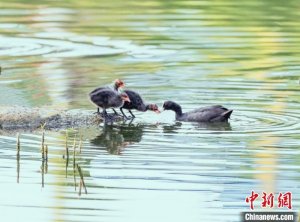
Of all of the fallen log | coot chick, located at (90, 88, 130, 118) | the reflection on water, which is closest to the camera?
the reflection on water

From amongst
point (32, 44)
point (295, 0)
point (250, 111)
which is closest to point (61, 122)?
point (250, 111)

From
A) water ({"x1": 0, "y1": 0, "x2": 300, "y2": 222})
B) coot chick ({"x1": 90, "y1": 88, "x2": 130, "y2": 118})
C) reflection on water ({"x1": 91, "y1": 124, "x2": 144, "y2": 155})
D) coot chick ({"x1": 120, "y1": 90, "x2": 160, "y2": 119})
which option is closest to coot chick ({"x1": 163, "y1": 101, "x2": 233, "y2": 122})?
water ({"x1": 0, "y1": 0, "x2": 300, "y2": 222})

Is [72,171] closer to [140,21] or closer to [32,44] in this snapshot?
[32,44]

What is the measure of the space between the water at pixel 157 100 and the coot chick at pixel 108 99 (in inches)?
11.4

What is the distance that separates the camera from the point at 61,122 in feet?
43.8

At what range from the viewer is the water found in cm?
992

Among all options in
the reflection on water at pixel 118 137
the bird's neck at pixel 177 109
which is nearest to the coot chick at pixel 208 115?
the bird's neck at pixel 177 109

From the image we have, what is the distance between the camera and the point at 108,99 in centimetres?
1374

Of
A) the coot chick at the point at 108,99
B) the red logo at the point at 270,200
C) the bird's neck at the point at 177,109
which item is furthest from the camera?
the coot chick at the point at 108,99

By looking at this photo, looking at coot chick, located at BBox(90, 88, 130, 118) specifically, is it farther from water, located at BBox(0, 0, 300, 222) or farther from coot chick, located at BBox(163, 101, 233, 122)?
coot chick, located at BBox(163, 101, 233, 122)

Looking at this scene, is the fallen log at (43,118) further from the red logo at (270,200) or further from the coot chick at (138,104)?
the red logo at (270,200)

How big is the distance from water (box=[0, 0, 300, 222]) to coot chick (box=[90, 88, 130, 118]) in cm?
29

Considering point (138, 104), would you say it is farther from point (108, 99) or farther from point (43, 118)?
point (43, 118)

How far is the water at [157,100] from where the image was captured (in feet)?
32.6
